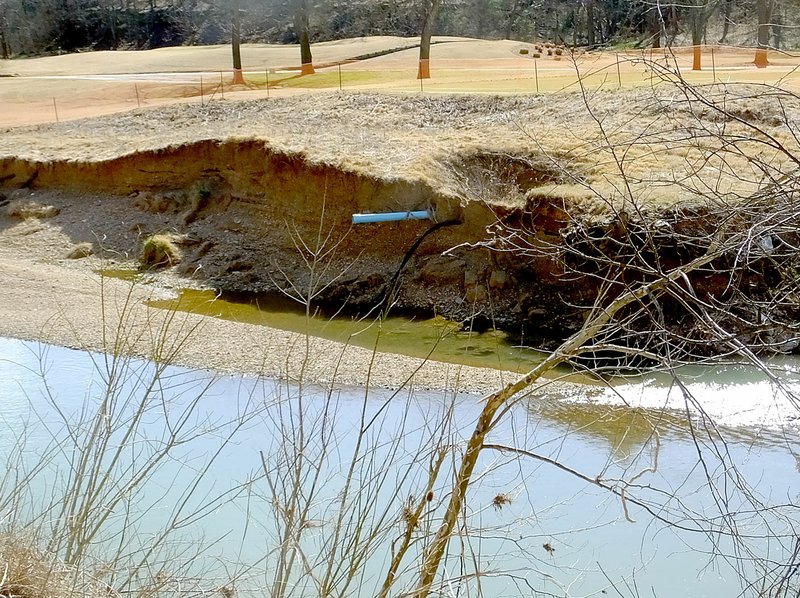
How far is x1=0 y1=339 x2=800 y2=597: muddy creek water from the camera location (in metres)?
4.60

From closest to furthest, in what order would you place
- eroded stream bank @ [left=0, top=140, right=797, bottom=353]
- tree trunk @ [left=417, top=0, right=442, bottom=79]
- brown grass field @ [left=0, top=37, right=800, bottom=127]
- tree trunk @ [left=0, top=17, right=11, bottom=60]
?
eroded stream bank @ [left=0, top=140, right=797, bottom=353] → brown grass field @ [left=0, top=37, right=800, bottom=127] → tree trunk @ [left=417, top=0, right=442, bottom=79] → tree trunk @ [left=0, top=17, right=11, bottom=60]

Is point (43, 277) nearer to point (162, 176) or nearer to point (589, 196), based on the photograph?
point (162, 176)

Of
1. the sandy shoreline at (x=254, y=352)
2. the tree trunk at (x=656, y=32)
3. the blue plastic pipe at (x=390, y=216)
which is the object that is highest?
the tree trunk at (x=656, y=32)

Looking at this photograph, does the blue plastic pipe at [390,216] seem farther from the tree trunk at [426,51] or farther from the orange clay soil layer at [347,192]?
the tree trunk at [426,51]

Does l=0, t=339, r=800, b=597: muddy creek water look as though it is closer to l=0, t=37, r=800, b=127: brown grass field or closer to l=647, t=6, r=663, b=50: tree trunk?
l=647, t=6, r=663, b=50: tree trunk

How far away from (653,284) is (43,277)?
14911 millimetres

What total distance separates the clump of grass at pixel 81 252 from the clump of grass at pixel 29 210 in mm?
1697

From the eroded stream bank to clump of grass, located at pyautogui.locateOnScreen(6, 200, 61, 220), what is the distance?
1.7 inches

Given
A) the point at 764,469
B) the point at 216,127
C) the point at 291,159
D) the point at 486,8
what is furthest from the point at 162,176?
the point at 486,8

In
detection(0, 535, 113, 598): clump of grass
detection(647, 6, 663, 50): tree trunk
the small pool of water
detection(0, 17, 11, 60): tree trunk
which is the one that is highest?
detection(0, 17, 11, 60): tree trunk

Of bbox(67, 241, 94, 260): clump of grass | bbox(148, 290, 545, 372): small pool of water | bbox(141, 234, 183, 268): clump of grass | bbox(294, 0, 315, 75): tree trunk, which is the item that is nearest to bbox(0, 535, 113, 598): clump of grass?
bbox(148, 290, 545, 372): small pool of water

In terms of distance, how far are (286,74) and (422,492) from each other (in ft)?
91.4

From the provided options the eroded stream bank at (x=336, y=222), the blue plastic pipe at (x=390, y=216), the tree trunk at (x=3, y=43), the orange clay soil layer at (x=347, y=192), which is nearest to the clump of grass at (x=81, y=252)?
the eroded stream bank at (x=336, y=222)

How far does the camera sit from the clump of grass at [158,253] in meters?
17.9
